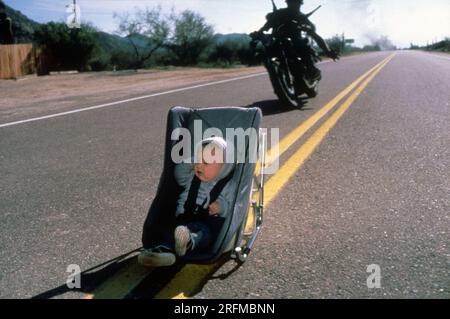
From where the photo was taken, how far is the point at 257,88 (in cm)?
1291

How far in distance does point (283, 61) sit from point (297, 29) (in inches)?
26.8

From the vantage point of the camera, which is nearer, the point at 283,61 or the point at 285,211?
the point at 285,211

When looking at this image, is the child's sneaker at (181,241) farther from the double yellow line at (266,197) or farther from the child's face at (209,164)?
the child's face at (209,164)

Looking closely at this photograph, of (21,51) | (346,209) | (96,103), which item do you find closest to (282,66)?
(96,103)

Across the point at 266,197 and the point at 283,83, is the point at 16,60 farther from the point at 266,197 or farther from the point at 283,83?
the point at 266,197

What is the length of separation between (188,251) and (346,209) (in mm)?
1476

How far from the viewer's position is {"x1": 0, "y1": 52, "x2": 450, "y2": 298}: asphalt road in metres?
2.40

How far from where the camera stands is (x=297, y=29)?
854 cm

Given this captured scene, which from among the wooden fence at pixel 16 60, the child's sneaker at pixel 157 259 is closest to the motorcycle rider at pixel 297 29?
the child's sneaker at pixel 157 259

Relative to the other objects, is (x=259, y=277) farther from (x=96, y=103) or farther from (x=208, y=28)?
(x=208, y=28)

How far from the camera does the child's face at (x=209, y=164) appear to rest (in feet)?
9.73

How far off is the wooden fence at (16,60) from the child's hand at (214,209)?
69.1 feet

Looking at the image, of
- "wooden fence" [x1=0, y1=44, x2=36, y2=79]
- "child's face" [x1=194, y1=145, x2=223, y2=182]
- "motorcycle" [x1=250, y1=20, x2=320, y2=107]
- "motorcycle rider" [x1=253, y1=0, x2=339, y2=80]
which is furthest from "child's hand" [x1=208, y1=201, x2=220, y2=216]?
"wooden fence" [x1=0, y1=44, x2=36, y2=79]

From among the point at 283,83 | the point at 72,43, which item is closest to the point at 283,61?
the point at 283,83
